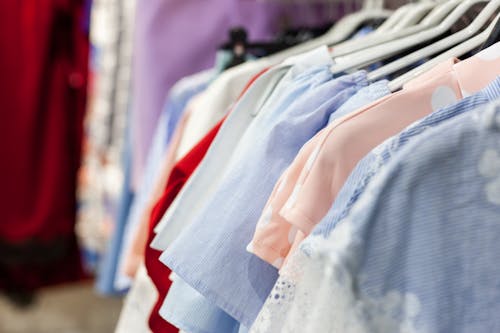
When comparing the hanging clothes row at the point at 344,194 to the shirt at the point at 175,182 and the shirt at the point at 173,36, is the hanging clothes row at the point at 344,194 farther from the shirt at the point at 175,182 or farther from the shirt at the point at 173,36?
the shirt at the point at 173,36

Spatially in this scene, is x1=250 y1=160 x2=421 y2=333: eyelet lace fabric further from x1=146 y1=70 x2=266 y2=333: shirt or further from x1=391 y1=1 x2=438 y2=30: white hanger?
x1=391 y1=1 x2=438 y2=30: white hanger

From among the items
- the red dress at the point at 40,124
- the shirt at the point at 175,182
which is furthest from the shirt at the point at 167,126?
the red dress at the point at 40,124

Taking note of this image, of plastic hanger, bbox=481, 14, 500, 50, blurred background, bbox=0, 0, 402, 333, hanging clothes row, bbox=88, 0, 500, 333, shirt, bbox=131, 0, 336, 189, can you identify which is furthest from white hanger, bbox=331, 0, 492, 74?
blurred background, bbox=0, 0, 402, 333

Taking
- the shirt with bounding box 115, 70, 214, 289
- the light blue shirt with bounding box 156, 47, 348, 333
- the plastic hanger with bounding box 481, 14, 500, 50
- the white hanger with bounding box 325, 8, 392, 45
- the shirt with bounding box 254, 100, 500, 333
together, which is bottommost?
the shirt with bounding box 115, 70, 214, 289

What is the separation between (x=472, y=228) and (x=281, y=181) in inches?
6.9

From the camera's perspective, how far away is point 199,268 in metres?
0.56

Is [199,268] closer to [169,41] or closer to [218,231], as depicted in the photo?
[218,231]

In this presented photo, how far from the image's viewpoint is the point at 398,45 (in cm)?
68

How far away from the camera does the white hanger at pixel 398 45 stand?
2.20 feet

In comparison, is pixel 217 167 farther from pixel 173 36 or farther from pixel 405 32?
pixel 173 36

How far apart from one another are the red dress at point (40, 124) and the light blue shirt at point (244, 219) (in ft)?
3.88

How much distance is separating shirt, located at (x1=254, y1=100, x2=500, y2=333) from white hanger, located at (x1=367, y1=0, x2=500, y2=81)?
24 centimetres

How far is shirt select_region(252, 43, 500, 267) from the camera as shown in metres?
0.51

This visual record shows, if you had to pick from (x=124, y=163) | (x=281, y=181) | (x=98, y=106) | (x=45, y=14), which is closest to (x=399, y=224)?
(x=281, y=181)
